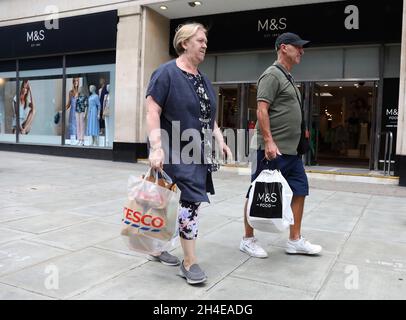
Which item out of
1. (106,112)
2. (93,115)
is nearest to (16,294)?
(106,112)

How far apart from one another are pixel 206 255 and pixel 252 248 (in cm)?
40

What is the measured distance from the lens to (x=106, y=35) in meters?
12.8

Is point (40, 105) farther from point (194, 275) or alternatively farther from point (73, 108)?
point (194, 275)

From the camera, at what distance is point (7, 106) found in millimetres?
16109

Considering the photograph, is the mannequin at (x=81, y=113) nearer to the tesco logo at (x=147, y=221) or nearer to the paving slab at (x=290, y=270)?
the paving slab at (x=290, y=270)

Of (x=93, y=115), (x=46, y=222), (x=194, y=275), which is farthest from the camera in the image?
(x=93, y=115)

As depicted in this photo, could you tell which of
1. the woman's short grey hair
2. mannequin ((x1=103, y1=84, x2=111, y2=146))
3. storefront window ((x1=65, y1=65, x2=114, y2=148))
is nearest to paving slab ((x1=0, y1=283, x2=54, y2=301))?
the woman's short grey hair

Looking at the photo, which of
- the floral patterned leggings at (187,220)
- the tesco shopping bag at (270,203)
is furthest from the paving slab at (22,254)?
the tesco shopping bag at (270,203)

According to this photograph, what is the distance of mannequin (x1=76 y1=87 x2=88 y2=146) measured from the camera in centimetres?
1380

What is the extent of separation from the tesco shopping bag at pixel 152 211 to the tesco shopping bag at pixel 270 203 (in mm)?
769

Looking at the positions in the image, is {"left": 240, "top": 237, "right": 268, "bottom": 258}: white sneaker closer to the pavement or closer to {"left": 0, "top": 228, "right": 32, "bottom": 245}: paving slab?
the pavement

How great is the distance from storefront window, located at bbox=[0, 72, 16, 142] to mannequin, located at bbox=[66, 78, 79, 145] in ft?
9.31
